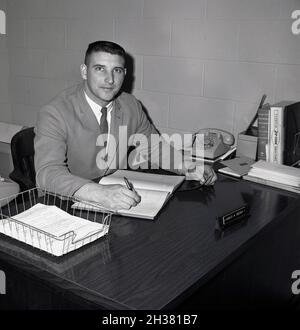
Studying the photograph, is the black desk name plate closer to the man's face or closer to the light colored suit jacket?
the light colored suit jacket

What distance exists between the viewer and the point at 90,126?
2.09 metres

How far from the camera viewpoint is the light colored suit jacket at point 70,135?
5.84ft

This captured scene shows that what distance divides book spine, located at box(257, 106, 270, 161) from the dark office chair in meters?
1.14

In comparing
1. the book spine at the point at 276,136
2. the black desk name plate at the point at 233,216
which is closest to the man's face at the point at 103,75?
the book spine at the point at 276,136

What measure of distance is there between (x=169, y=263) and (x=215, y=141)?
4.29 ft

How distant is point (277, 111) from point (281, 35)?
1.63ft

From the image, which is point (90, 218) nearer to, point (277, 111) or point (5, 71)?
point (277, 111)

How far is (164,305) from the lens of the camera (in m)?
1.01

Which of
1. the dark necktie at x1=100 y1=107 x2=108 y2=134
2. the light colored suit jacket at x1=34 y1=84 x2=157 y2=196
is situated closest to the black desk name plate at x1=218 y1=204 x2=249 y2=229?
the light colored suit jacket at x1=34 y1=84 x2=157 y2=196

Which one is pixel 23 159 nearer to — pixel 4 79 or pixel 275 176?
pixel 275 176

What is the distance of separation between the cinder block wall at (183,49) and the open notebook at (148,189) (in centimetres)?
91

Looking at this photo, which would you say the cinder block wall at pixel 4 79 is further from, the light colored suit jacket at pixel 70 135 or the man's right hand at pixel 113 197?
the man's right hand at pixel 113 197
